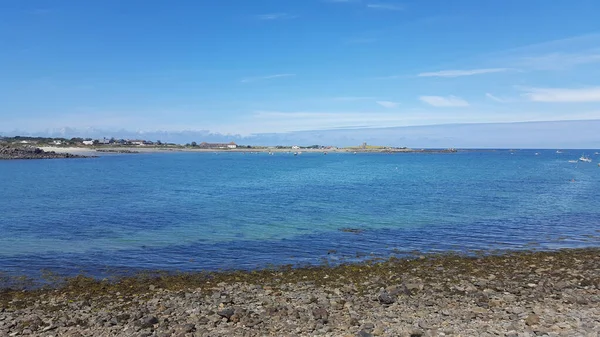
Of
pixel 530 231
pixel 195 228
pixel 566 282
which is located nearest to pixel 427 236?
pixel 530 231

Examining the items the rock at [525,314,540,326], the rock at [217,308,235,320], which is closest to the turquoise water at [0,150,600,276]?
the rock at [217,308,235,320]

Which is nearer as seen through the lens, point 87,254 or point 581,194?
point 87,254

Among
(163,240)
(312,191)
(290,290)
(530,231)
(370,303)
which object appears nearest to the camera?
(370,303)

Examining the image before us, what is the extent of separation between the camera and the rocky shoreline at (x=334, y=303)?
12547mm

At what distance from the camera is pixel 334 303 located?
1484 centimetres

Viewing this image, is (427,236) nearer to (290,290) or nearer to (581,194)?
(290,290)

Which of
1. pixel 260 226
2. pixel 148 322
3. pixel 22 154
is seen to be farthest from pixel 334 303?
pixel 22 154

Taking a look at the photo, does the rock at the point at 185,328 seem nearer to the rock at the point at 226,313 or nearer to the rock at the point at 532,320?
the rock at the point at 226,313

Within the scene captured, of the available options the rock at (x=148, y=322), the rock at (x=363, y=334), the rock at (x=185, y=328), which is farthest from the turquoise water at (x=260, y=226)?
the rock at (x=363, y=334)

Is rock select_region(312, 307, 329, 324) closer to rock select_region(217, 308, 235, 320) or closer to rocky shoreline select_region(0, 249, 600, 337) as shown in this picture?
rocky shoreline select_region(0, 249, 600, 337)

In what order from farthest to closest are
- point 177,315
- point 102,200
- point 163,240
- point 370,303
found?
point 102,200 → point 163,240 → point 370,303 → point 177,315

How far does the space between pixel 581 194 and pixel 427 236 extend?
36302 millimetres

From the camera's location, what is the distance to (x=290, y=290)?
54.4ft

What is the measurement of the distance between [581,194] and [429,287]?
47.0 metres
